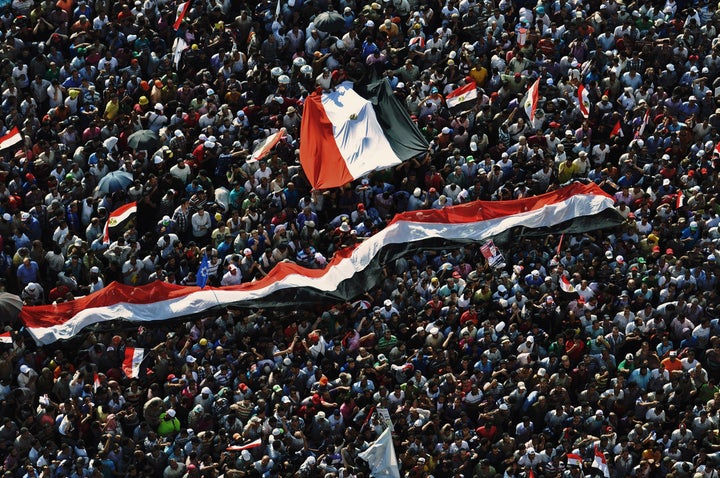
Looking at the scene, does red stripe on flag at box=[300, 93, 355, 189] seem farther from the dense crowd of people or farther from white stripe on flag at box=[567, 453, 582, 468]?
white stripe on flag at box=[567, 453, 582, 468]

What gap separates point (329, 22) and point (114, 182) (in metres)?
6.74

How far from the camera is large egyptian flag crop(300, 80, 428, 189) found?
39.7 m

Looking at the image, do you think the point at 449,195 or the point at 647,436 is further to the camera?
the point at 449,195

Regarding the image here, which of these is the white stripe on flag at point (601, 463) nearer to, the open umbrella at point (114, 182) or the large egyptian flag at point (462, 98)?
the large egyptian flag at point (462, 98)

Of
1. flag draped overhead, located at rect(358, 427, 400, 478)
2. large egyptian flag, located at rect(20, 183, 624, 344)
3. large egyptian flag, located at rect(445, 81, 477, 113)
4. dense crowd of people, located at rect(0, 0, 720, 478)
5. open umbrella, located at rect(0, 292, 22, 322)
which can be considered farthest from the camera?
large egyptian flag, located at rect(445, 81, 477, 113)

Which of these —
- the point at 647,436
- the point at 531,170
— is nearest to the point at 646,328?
the point at 647,436

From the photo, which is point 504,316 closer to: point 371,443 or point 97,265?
point 371,443

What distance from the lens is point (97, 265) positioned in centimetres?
3778

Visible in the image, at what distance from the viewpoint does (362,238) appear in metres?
38.8

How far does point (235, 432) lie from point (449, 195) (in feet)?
24.2

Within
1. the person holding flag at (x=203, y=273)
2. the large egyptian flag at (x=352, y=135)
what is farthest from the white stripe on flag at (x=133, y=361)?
the large egyptian flag at (x=352, y=135)

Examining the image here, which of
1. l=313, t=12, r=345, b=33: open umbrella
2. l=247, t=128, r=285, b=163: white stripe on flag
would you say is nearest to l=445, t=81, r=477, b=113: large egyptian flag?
l=313, t=12, r=345, b=33: open umbrella

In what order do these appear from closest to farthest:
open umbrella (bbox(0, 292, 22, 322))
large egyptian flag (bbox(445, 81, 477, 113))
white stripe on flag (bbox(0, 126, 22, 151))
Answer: open umbrella (bbox(0, 292, 22, 322)) → white stripe on flag (bbox(0, 126, 22, 151)) → large egyptian flag (bbox(445, 81, 477, 113))

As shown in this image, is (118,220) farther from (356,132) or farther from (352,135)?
(356,132)
